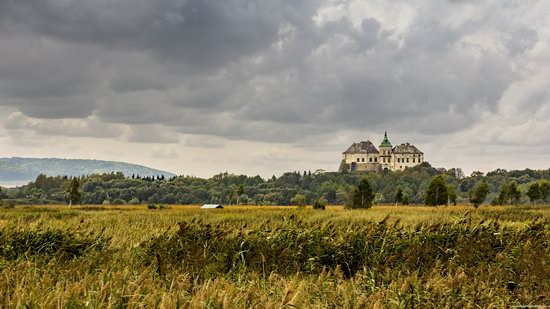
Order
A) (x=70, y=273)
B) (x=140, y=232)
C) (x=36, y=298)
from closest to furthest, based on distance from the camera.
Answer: (x=36, y=298) → (x=70, y=273) → (x=140, y=232)

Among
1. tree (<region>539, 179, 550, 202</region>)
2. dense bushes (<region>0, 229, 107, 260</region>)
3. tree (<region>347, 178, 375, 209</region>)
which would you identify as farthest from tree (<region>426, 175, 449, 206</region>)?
dense bushes (<region>0, 229, 107, 260</region>)

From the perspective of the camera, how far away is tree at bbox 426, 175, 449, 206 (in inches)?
4535

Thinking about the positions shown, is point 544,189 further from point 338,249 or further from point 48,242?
point 48,242

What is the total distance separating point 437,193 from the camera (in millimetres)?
116062

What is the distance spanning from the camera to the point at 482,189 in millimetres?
116250

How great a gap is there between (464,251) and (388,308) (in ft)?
30.5

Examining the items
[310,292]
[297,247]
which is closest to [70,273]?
[310,292]

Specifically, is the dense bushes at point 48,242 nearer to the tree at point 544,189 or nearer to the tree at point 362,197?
the tree at point 362,197

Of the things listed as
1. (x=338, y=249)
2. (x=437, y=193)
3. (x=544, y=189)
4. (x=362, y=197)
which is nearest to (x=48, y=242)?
(x=338, y=249)

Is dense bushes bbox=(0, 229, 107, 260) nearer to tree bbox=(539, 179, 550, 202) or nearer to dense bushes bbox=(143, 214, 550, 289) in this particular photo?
dense bushes bbox=(143, 214, 550, 289)

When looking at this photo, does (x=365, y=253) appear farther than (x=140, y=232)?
No

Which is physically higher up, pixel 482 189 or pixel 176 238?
pixel 482 189

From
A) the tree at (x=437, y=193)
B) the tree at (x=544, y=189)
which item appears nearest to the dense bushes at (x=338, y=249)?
the tree at (x=437, y=193)

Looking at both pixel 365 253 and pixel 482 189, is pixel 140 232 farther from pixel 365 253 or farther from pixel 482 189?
pixel 482 189
